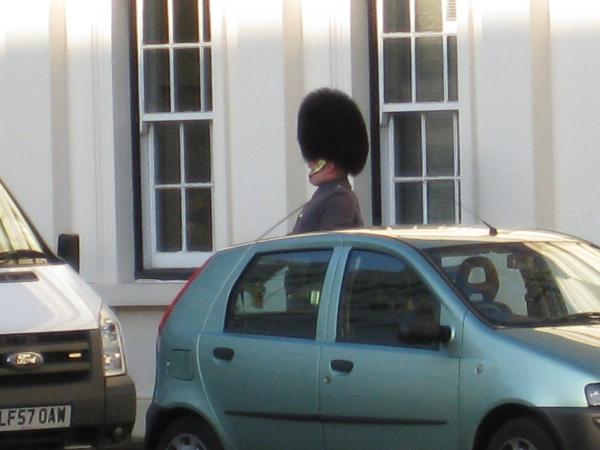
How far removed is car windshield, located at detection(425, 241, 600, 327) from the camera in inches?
343

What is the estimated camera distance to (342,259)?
9227mm

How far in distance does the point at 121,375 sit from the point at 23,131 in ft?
14.4

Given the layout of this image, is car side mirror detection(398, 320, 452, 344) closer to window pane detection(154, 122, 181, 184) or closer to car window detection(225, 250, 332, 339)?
car window detection(225, 250, 332, 339)

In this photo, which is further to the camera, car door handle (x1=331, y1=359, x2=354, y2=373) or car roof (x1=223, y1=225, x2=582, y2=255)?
car roof (x1=223, y1=225, x2=582, y2=255)

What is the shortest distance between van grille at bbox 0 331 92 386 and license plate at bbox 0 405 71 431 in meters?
0.16

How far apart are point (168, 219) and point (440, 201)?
216 centimetres

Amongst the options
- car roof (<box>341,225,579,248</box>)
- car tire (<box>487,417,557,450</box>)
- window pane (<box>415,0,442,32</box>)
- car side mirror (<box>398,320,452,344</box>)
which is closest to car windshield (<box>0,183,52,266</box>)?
car roof (<box>341,225,579,248</box>)

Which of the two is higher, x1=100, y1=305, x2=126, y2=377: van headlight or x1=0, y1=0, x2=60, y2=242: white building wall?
x1=0, y1=0, x2=60, y2=242: white building wall

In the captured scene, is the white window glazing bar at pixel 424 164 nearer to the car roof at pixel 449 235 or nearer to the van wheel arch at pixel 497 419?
the car roof at pixel 449 235

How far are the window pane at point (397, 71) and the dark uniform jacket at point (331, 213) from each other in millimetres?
3122

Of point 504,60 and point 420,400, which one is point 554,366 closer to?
point 420,400

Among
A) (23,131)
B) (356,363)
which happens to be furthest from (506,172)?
(356,363)

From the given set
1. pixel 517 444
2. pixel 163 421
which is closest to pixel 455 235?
pixel 517 444

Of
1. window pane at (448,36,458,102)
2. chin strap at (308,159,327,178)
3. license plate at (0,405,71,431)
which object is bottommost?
license plate at (0,405,71,431)
